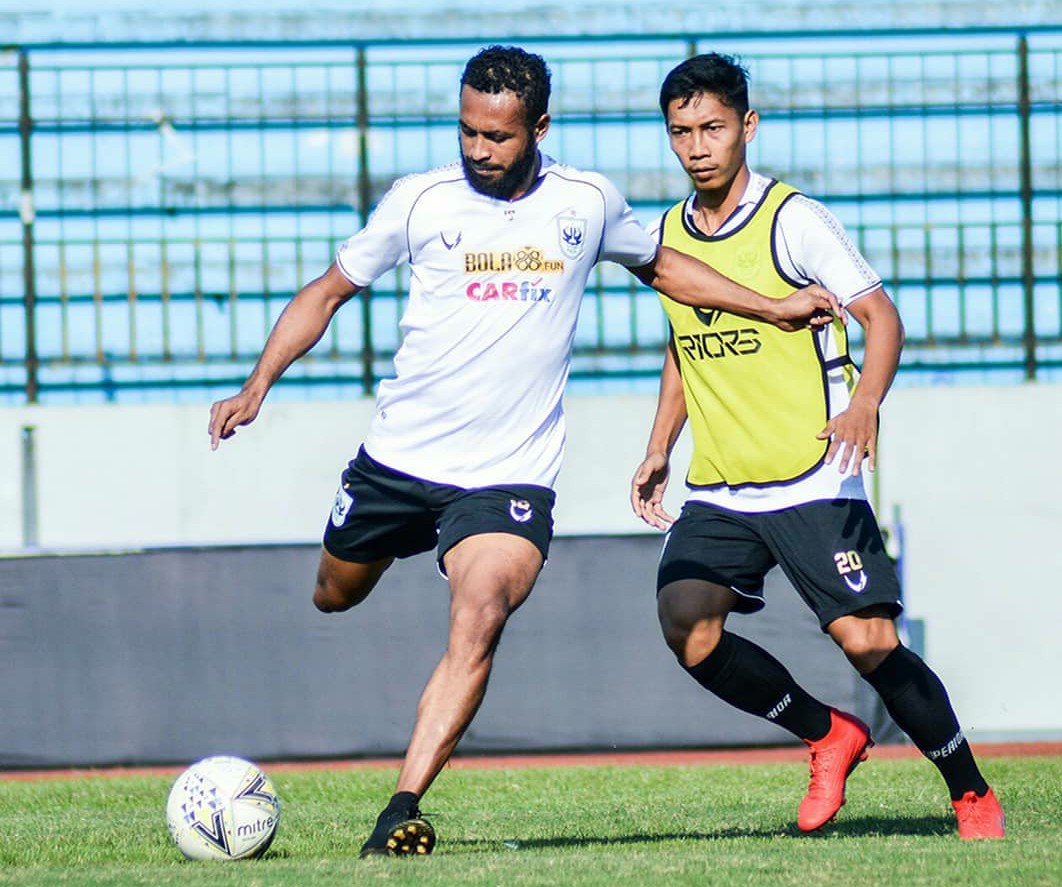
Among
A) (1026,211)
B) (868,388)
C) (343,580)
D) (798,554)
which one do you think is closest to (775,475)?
(798,554)

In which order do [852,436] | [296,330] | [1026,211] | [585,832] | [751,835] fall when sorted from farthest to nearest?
[1026,211] < [585,832] < [751,835] < [296,330] < [852,436]

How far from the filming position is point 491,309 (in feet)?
18.7

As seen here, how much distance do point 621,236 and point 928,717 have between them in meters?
1.78

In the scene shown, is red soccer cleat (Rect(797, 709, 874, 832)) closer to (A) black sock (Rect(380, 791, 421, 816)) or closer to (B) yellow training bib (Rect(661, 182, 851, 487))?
(B) yellow training bib (Rect(661, 182, 851, 487))

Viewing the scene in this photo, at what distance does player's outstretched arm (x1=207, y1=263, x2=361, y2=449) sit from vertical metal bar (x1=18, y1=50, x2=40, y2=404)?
8.96 metres

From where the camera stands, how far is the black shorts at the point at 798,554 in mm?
5727

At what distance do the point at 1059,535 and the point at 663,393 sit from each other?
831cm

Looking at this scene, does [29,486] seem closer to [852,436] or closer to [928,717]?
[928,717]

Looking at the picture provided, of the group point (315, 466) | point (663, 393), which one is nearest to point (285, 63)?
point (315, 466)

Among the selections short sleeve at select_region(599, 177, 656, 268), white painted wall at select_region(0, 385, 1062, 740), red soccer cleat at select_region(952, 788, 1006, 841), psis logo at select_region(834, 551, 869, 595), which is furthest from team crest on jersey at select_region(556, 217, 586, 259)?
white painted wall at select_region(0, 385, 1062, 740)

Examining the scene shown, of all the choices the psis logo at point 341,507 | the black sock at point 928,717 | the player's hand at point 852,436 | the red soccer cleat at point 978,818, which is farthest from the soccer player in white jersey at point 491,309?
the red soccer cleat at point 978,818

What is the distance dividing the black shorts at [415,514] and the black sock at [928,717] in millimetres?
1148

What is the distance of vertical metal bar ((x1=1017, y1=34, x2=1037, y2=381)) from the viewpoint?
14250mm

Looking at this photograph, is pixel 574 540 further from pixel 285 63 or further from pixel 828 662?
pixel 285 63
